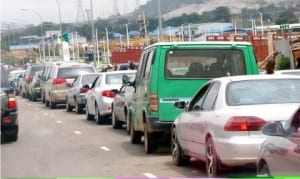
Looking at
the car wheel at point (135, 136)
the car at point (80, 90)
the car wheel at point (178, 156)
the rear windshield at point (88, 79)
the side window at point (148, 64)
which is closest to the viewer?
the car wheel at point (178, 156)

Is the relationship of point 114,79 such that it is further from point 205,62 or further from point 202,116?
point 202,116

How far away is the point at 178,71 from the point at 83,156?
2.50 metres

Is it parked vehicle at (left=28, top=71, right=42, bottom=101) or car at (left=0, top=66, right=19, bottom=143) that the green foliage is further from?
car at (left=0, top=66, right=19, bottom=143)

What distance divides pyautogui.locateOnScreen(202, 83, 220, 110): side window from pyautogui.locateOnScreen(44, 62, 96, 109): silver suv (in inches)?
828

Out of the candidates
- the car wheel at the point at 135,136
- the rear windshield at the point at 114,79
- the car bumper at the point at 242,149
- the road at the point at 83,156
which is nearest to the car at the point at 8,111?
the road at the point at 83,156

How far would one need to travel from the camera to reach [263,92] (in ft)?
35.1

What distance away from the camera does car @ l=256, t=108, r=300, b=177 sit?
24.6ft

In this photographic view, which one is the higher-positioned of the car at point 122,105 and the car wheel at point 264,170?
the car wheel at point 264,170

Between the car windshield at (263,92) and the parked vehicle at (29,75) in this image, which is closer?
the car windshield at (263,92)

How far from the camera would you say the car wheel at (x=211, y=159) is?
34.4 feet

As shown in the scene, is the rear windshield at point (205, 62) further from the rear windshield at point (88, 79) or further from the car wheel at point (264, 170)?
the rear windshield at point (88, 79)

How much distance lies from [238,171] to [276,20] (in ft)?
246

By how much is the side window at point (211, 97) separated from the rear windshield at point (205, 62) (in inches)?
116

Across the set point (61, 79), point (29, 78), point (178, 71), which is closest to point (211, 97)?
point (178, 71)
